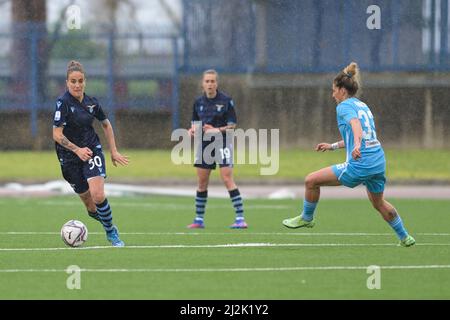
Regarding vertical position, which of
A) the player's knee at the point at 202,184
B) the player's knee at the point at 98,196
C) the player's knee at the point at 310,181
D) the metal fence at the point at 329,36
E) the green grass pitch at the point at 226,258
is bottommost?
the green grass pitch at the point at 226,258

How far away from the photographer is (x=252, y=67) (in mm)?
30562

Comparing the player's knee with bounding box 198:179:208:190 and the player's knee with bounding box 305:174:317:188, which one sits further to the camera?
the player's knee with bounding box 198:179:208:190

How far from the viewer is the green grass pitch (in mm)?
9641

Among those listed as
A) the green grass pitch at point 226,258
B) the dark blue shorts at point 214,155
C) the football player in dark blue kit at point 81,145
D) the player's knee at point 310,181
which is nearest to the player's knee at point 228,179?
the dark blue shorts at point 214,155

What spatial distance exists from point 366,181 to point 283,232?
9.73ft

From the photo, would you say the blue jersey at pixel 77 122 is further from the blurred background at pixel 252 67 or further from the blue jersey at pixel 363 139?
the blurred background at pixel 252 67

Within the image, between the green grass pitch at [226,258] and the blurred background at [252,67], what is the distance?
40.3 feet

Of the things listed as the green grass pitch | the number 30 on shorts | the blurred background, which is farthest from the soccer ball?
the blurred background

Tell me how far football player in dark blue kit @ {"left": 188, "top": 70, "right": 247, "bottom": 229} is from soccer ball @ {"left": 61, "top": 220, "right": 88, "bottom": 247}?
10.7 ft

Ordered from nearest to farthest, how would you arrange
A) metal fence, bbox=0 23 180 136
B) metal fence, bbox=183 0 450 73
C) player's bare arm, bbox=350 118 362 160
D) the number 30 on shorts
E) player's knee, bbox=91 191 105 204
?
player's bare arm, bbox=350 118 362 160 < player's knee, bbox=91 191 105 204 < the number 30 on shorts < metal fence, bbox=183 0 450 73 < metal fence, bbox=0 23 180 136

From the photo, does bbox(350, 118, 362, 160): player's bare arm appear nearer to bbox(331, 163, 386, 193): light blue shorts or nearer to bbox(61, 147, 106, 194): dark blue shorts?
bbox(331, 163, 386, 193): light blue shorts

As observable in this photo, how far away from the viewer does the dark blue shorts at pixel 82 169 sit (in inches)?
498

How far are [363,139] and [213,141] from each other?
413 centimetres
